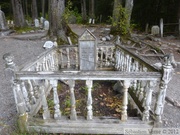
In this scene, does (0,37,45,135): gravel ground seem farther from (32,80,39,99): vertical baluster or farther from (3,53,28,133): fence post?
(32,80,39,99): vertical baluster

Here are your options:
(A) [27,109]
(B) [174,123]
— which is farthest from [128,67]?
(A) [27,109]

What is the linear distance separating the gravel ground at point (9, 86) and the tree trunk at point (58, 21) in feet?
3.95

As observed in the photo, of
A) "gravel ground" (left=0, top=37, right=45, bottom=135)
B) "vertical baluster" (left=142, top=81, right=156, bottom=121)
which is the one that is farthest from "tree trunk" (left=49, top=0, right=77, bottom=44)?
"vertical baluster" (left=142, top=81, right=156, bottom=121)

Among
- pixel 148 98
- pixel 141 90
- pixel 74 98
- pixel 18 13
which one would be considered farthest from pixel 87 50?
pixel 18 13

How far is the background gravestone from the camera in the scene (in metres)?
4.84

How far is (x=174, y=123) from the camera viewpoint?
2887 mm

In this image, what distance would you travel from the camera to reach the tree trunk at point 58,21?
7386mm

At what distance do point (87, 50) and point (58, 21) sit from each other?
133 inches

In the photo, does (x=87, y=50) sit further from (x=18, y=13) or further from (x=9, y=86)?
(x=18, y=13)

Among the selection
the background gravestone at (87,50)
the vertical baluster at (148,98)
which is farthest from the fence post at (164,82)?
the background gravestone at (87,50)

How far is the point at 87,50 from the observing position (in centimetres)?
502

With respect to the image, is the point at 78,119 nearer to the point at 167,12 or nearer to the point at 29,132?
the point at 29,132

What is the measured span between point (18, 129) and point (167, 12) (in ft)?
56.9

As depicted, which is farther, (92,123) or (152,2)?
(152,2)
